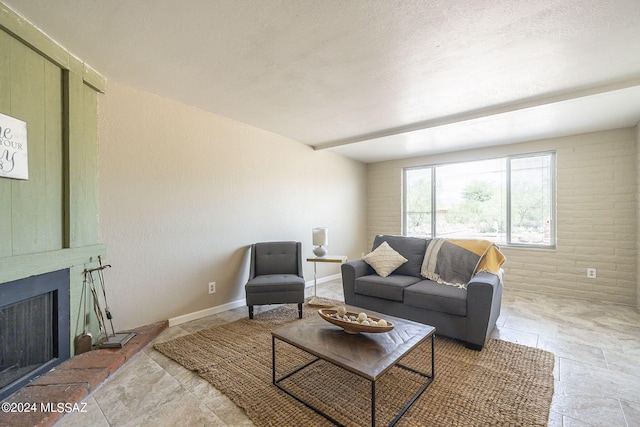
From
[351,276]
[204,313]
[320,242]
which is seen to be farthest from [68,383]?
[320,242]

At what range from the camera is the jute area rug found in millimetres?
1600

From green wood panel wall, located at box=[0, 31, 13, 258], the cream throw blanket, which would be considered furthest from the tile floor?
green wood panel wall, located at box=[0, 31, 13, 258]

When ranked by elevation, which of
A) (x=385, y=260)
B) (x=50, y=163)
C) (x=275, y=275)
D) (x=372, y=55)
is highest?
(x=372, y=55)

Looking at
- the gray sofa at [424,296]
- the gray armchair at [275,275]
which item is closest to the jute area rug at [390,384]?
the gray sofa at [424,296]

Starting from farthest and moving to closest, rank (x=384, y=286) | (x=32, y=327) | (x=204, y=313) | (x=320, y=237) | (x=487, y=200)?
(x=487, y=200)
(x=320, y=237)
(x=204, y=313)
(x=384, y=286)
(x=32, y=327)

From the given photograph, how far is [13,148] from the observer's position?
1.70 m

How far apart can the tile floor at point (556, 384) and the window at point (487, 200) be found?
5.27 ft

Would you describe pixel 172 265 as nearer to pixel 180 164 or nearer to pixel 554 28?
pixel 180 164

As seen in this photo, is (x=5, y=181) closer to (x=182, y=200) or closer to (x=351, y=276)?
(x=182, y=200)

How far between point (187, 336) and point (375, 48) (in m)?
3.00

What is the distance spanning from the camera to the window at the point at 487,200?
4.22 metres

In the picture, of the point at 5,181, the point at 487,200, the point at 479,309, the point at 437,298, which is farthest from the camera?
the point at 487,200

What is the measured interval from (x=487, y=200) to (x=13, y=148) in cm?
560

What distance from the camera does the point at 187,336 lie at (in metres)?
2.69
